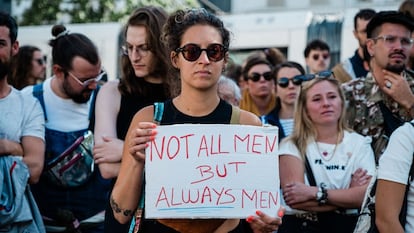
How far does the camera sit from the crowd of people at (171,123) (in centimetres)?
337

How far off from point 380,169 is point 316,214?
3.40 ft

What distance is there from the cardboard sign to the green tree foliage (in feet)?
65.4

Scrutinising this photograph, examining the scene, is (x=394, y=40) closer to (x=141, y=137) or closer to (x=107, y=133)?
(x=107, y=133)

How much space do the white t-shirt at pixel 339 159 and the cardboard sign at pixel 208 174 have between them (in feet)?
5.35

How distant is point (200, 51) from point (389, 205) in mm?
1243

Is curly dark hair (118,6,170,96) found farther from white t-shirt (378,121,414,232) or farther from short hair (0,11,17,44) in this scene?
white t-shirt (378,121,414,232)

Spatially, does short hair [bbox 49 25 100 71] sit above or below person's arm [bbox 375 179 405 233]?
above

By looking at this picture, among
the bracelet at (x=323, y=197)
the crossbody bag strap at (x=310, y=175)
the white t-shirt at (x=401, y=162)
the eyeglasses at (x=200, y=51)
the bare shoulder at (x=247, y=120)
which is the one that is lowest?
the bracelet at (x=323, y=197)

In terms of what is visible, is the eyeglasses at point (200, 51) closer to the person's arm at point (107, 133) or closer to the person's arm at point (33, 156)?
the person's arm at point (107, 133)

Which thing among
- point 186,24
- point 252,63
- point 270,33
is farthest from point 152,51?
point 270,33

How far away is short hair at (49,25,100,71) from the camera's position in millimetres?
5238

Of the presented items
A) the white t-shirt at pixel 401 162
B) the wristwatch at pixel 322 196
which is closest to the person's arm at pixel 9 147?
the wristwatch at pixel 322 196

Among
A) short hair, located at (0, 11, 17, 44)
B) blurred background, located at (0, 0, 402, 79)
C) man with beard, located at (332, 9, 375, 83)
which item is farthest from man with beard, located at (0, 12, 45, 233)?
blurred background, located at (0, 0, 402, 79)

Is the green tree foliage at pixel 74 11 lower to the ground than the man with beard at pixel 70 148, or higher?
higher
